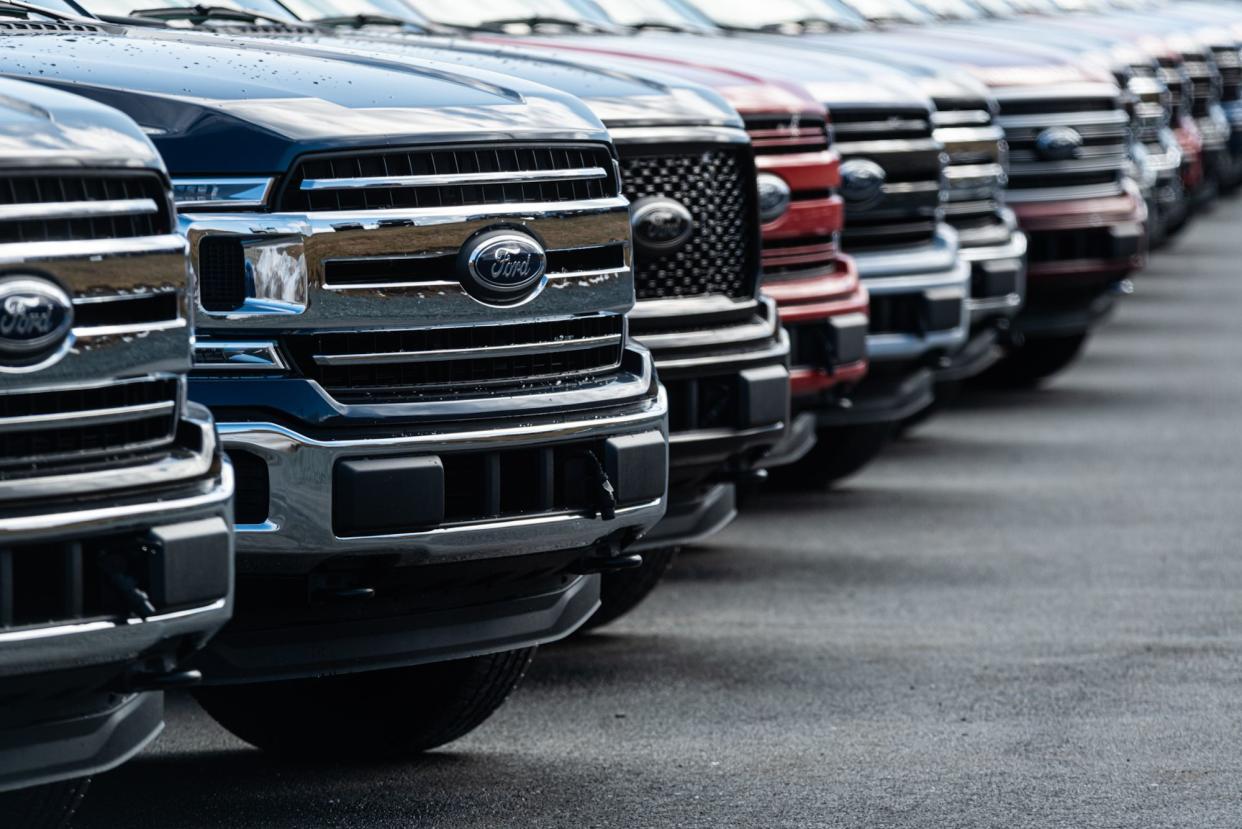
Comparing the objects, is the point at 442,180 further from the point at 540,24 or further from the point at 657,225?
the point at 540,24

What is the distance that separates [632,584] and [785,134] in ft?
4.81

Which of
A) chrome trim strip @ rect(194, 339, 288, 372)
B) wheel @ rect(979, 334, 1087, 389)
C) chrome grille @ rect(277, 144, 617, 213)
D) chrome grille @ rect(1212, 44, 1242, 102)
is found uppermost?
chrome grille @ rect(277, 144, 617, 213)

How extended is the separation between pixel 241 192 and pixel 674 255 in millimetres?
1899

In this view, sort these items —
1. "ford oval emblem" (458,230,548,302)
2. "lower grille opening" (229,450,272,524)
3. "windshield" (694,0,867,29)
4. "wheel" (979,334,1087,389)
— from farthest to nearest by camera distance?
1. "wheel" (979,334,1087,389)
2. "windshield" (694,0,867,29)
3. "ford oval emblem" (458,230,548,302)
4. "lower grille opening" (229,450,272,524)

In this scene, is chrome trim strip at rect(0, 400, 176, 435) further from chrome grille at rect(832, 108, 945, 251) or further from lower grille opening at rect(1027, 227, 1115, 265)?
lower grille opening at rect(1027, 227, 1115, 265)

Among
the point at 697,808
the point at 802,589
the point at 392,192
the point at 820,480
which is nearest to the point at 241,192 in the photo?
the point at 392,192

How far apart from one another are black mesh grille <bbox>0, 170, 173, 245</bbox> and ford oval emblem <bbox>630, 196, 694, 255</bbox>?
2.33m

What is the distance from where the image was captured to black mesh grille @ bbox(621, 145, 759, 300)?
6039 mm

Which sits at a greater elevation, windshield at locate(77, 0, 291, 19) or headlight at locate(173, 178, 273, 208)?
windshield at locate(77, 0, 291, 19)

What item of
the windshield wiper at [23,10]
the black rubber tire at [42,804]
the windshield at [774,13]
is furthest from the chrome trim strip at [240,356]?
the windshield at [774,13]

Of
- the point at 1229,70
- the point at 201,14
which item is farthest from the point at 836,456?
the point at 1229,70

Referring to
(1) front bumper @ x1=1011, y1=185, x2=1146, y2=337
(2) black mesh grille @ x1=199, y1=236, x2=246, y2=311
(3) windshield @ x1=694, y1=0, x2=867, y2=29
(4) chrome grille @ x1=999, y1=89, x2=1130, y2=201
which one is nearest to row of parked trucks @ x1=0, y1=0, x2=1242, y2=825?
(2) black mesh grille @ x1=199, y1=236, x2=246, y2=311

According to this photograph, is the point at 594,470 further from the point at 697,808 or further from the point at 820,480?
the point at 820,480

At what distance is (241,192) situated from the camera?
171 inches
